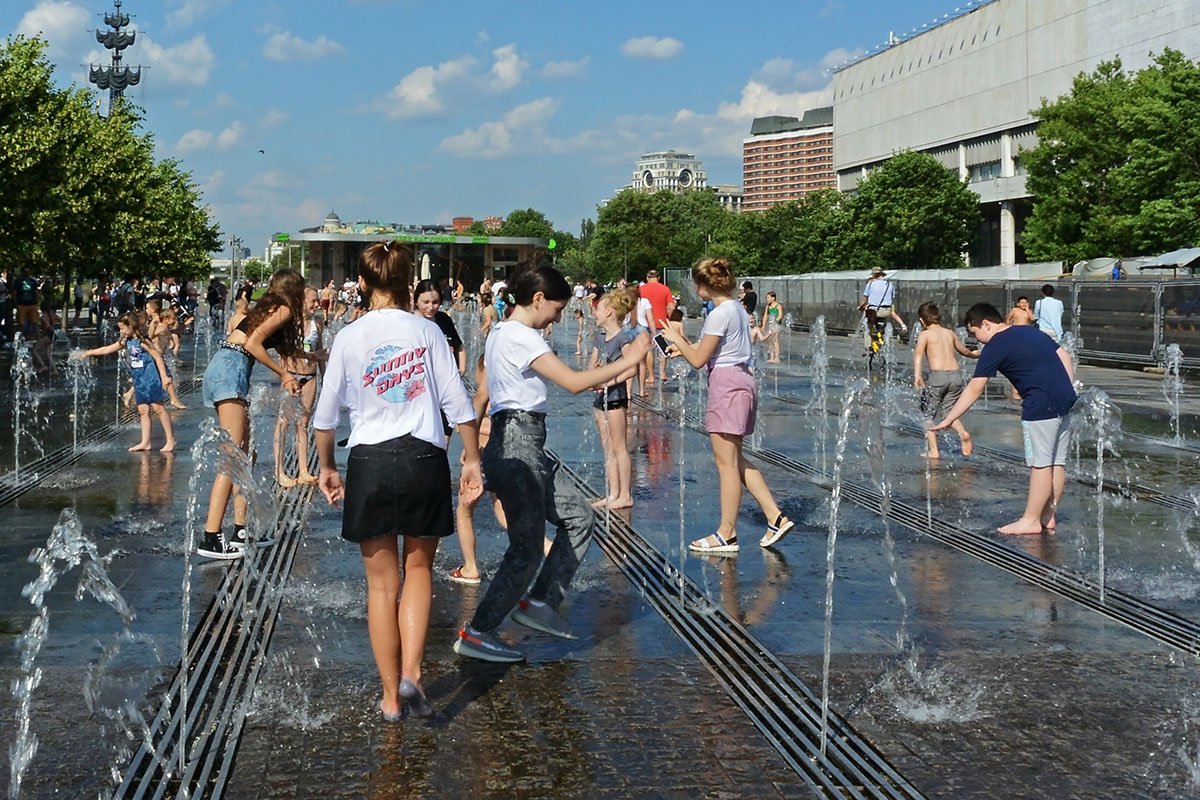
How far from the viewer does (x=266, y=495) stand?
11211 mm

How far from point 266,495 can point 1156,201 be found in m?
43.3

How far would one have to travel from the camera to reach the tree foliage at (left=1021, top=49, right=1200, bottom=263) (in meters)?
47.9

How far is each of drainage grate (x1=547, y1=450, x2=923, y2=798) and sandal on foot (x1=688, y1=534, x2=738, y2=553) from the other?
0.30 m

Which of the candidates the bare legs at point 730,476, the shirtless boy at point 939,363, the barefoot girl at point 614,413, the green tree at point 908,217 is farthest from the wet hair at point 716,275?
the green tree at point 908,217

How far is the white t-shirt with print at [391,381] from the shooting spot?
5363 mm

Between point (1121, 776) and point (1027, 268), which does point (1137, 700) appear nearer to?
point (1121, 776)

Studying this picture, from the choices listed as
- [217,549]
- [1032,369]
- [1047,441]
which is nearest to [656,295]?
[1032,369]

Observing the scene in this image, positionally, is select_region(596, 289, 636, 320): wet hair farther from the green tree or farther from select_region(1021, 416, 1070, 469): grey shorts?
the green tree

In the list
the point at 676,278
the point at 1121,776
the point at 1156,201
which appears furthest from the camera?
the point at 676,278

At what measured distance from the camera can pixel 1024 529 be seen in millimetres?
9852

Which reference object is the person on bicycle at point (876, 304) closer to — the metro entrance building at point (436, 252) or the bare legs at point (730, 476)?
the bare legs at point (730, 476)

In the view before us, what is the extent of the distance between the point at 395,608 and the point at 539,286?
163 centimetres

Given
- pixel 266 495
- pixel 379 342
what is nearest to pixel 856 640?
pixel 379 342

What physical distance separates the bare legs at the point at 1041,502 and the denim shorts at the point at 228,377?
5.13 metres
